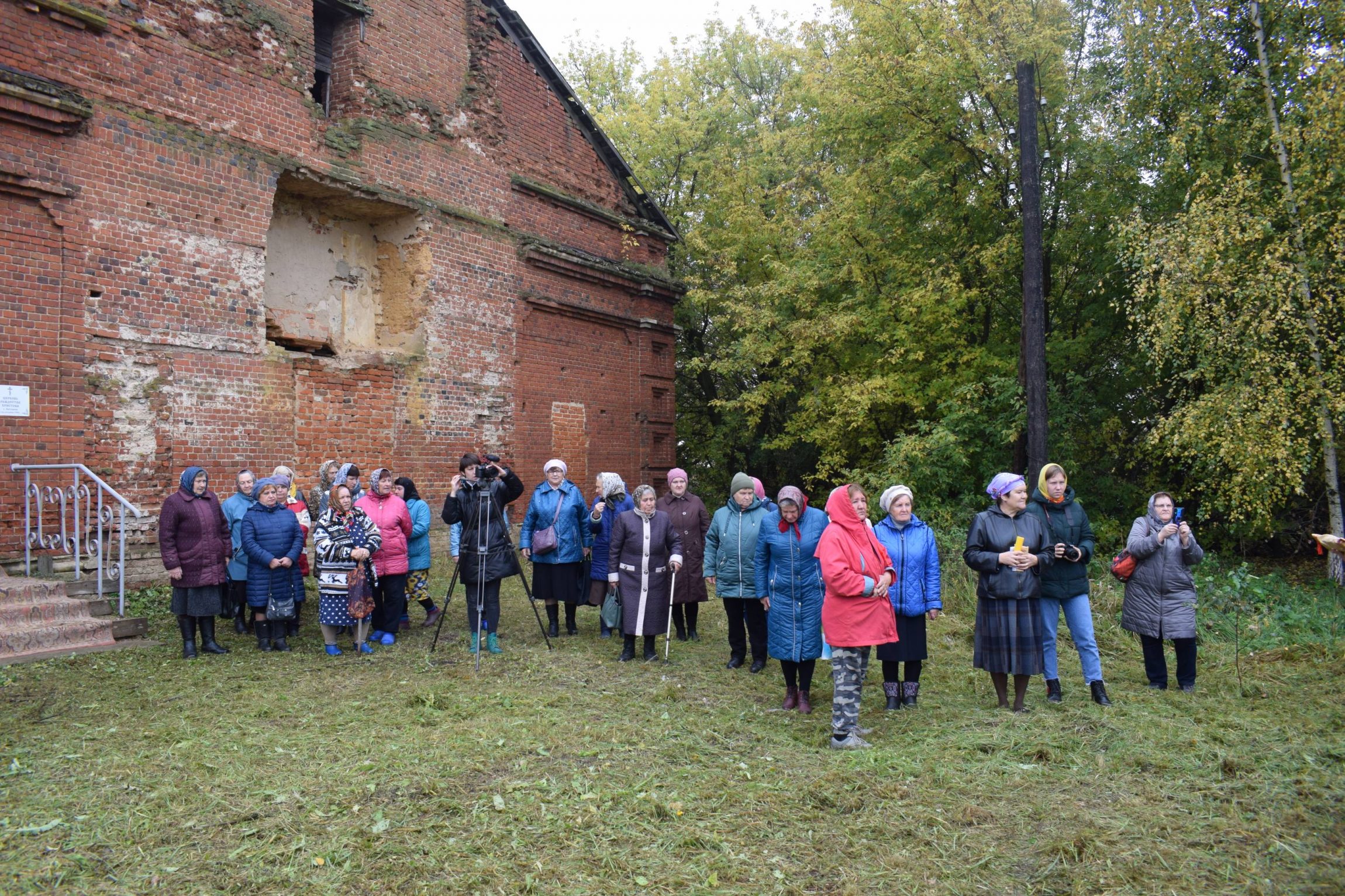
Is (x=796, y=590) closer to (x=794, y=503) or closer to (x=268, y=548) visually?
(x=794, y=503)

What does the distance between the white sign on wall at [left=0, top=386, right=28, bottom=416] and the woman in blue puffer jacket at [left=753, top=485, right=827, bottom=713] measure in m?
7.47

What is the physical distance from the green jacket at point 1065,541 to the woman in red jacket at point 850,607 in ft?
4.84

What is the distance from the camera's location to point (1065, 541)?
6.12 meters

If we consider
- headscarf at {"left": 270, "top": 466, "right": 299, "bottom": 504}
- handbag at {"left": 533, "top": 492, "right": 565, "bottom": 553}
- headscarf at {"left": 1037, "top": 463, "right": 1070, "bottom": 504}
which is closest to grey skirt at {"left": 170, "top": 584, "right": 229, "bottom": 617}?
headscarf at {"left": 270, "top": 466, "right": 299, "bottom": 504}

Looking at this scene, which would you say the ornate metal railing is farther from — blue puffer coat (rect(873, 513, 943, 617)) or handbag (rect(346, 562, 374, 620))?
blue puffer coat (rect(873, 513, 943, 617))

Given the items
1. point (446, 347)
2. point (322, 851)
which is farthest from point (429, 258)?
point (322, 851)

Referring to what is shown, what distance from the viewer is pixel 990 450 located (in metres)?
14.9

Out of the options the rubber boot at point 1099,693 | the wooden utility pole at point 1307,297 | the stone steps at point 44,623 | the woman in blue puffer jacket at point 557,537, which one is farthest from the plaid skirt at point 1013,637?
the stone steps at point 44,623

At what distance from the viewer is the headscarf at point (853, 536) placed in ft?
17.5

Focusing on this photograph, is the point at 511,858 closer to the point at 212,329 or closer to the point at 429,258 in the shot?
the point at 212,329

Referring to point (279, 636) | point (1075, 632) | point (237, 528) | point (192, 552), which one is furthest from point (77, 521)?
point (1075, 632)

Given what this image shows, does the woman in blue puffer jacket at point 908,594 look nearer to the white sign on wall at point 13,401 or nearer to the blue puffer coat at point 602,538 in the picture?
the blue puffer coat at point 602,538

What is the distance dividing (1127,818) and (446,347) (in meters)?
11.3

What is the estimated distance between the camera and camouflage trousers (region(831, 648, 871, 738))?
5.31 meters
